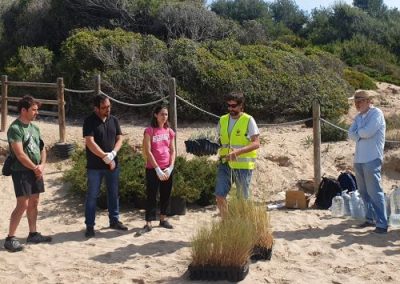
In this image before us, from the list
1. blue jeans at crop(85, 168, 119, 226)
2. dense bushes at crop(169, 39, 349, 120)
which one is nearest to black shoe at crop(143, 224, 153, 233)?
blue jeans at crop(85, 168, 119, 226)

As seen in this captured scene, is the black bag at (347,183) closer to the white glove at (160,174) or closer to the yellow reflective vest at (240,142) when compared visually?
the yellow reflective vest at (240,142)

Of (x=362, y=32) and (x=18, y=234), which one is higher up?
(x=362, y=32)

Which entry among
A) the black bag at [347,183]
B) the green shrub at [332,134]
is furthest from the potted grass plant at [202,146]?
the black bag at [347,183]

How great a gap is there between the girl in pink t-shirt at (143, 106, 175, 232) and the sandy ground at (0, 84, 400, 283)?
0.36 m

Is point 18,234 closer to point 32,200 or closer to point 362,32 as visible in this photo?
point 32,200

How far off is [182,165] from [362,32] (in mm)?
25770

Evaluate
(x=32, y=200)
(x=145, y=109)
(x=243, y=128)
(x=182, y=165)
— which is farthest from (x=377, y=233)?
(x=145, y=109)

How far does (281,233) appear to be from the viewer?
21.8ft

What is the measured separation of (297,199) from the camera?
796 centimetres

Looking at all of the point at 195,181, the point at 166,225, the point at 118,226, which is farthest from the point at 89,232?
the point at 195,181

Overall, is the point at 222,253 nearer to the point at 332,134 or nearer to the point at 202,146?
→ the point at 202,146

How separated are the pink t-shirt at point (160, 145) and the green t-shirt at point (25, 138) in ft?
A: 3.84

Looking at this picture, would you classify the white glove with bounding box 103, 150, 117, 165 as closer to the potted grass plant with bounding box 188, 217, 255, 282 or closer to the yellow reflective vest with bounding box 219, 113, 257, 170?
the yellow reflective vest with bounding box 219, 113, 257, 170

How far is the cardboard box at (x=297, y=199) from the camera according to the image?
313 inches
